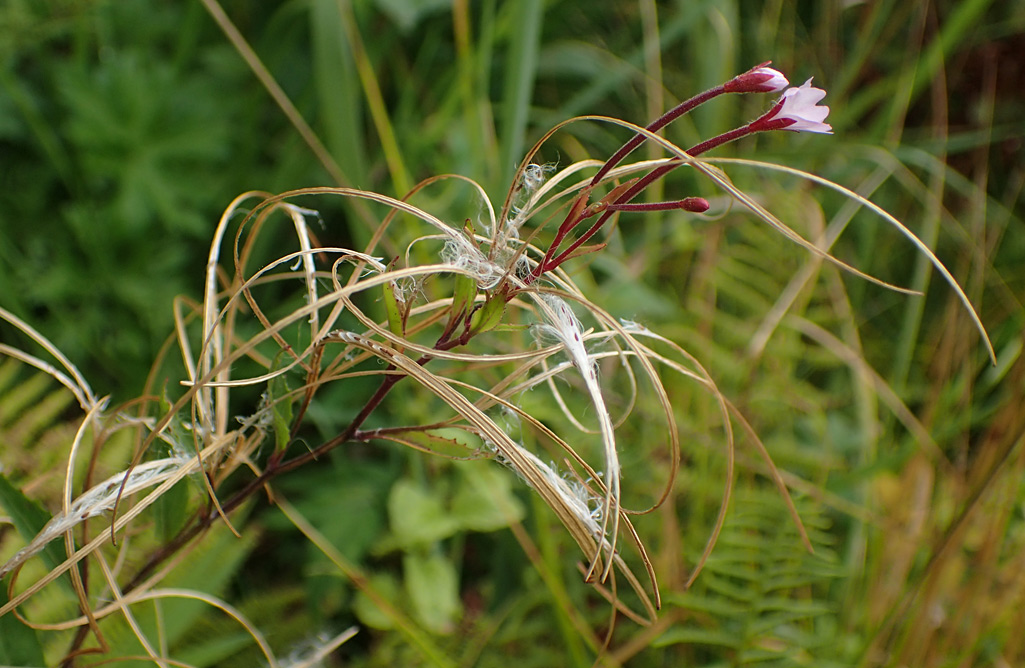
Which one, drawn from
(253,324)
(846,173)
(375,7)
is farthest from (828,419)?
(375,7)

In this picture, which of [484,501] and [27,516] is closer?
[27,516]

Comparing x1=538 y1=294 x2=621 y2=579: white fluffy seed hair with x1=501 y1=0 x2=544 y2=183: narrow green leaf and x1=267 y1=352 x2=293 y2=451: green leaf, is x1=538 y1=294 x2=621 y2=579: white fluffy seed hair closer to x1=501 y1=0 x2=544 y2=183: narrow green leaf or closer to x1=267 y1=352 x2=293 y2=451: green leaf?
x1=267 y1=352 x2=293 y2=451: green leaf

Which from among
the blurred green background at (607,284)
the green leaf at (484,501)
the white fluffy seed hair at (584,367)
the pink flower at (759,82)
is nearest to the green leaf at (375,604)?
the blurred green background at (607,284)

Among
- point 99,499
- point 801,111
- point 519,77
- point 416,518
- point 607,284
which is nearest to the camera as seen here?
point 801,111

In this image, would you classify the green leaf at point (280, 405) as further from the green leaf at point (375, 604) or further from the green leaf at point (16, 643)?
the green leaf at point (375, 604)

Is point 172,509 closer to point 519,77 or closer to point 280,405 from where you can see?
point 280,405

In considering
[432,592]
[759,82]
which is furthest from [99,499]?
[432,592]

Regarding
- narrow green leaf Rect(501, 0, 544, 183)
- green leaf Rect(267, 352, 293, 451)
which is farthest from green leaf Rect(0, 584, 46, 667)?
narrow green leaf Rect(501, 0, 544, 183)

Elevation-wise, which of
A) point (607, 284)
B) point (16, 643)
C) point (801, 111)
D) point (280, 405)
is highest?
point (801, 111)
